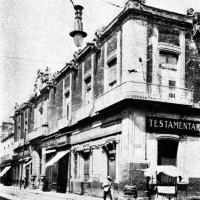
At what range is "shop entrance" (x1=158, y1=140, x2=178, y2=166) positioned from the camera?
1633cm

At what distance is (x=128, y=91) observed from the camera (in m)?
15.5

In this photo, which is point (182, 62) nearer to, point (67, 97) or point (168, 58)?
point (168, 58)

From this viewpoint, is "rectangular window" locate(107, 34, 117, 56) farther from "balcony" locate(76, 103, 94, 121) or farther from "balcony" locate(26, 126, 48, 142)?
"balcony" locate(26, 126, 48, 142)

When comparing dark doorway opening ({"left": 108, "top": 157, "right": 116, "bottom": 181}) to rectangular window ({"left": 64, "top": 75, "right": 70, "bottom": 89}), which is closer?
dark doorway opening ({"left": 108, "top": 157, "right": 116, "bottom": 181})

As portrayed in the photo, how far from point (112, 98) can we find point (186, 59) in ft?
14.2

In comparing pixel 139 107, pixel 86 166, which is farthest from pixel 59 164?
pixel 139 107

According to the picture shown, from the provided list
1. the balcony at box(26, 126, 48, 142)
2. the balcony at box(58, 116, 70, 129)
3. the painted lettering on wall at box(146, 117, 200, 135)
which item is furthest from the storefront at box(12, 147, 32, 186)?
the painted lettering on wall at box(146, 117, 200, 135)

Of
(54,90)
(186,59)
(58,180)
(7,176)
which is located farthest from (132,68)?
(7,176)

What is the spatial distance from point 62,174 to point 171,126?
32.5 ft

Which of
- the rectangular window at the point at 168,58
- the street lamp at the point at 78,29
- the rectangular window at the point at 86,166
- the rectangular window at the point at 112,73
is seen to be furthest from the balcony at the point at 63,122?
the street lamp at the point at 78,29

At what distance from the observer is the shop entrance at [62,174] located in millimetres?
23078

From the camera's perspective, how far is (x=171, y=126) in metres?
16.3

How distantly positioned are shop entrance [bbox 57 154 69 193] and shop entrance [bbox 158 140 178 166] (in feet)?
28.2

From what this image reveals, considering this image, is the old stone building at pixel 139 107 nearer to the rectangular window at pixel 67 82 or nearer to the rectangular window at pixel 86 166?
the rectangular window at pixel 86 166
